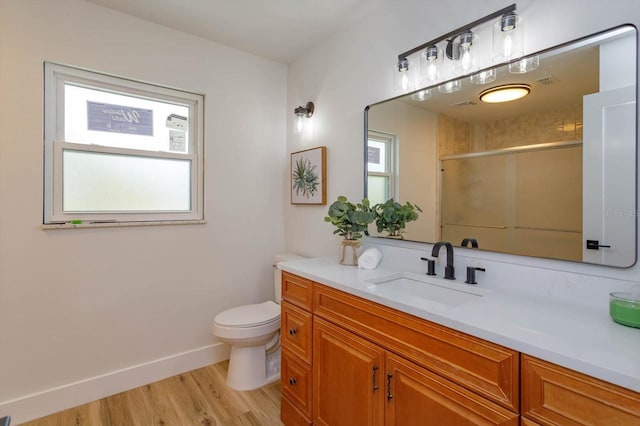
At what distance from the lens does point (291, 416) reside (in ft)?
5.75

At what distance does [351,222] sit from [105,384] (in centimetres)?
197

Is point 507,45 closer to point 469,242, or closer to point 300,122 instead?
point 469,242

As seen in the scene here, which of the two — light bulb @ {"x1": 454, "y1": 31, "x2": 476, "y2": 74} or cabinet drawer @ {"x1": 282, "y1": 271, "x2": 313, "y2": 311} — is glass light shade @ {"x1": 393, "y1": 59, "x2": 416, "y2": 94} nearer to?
light bulb @ {"x1": 454, "y1": 31, "x2": 476, "y2": 74}

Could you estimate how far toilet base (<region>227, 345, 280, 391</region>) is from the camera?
→ 2182 mm

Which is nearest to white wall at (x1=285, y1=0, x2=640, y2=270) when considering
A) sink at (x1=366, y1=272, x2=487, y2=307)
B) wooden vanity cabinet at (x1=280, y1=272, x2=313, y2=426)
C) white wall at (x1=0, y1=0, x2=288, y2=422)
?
sink at (x1=366, y1=272, x2=487, y2=307)

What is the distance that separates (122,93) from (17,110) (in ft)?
1.94

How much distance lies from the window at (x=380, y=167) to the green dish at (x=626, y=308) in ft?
3.65

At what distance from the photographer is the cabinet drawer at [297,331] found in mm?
1627

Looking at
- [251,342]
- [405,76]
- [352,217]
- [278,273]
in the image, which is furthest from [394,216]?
[251,342]

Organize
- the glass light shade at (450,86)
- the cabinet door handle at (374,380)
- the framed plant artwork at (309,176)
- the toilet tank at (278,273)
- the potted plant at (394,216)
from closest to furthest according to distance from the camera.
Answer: the cabinet door handle at (374,380)
the glass light shade at (450,86)
the potted plant at (394,216)
the framed plant artwork at (309,176)
the toilet tank at (278,273)

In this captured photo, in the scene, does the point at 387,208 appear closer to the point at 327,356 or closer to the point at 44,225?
the point at 327,356

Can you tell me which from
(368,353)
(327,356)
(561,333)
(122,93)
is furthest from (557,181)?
(122,93)

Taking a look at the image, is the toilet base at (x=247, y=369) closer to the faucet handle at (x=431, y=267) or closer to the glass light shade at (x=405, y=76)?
the faucet handle at (x=431, y=267)

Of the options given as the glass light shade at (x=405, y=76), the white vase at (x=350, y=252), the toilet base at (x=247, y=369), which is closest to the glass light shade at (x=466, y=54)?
the glass light shade at (x=405, y=76)
